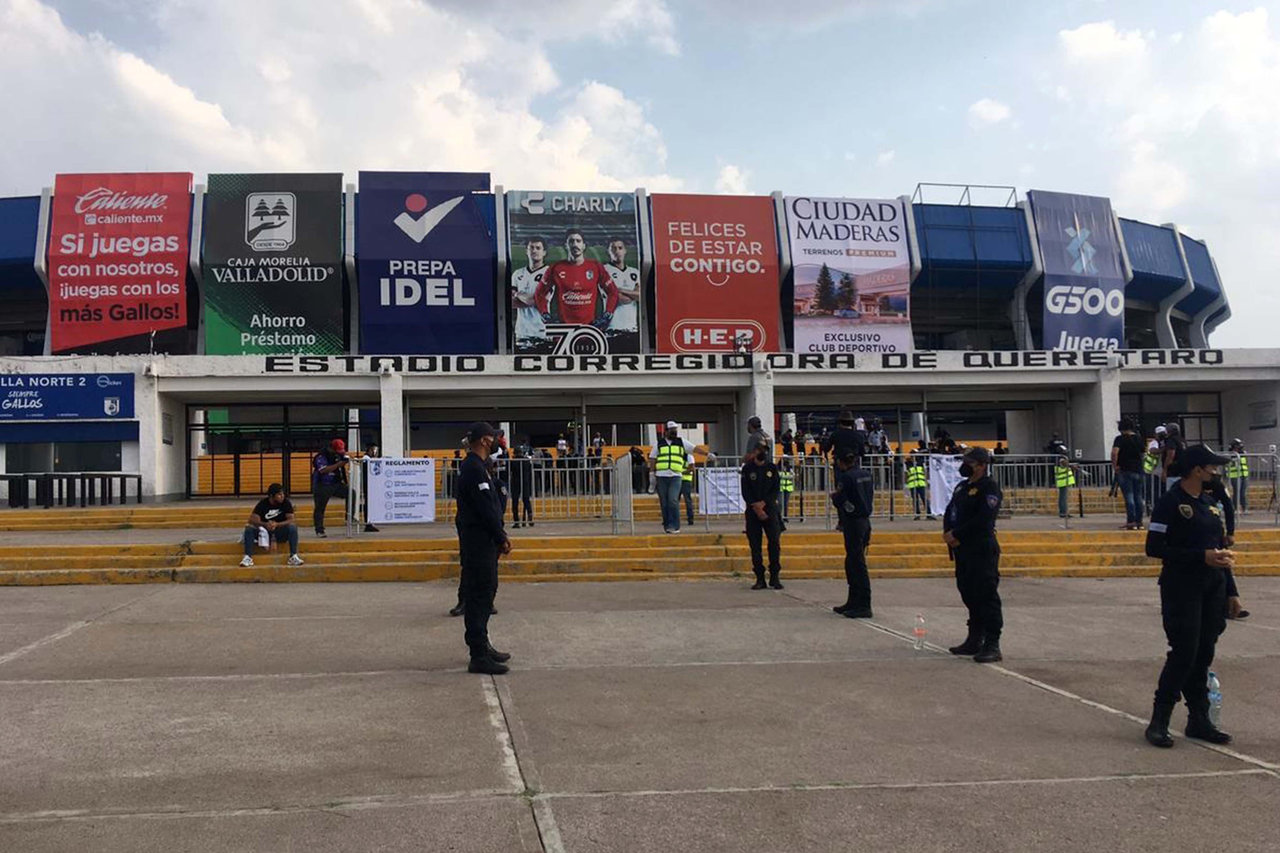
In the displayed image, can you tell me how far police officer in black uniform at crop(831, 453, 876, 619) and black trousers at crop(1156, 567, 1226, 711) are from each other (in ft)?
13.2

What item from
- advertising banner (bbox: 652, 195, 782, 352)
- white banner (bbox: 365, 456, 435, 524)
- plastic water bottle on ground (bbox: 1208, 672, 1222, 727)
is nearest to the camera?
plastic water bottle on ground (bbox: 1208, 672, 1222, 727)

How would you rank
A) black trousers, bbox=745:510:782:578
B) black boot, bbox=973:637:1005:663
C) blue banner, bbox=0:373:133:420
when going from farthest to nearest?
blue banner, bbox=0:373:133:420 < black trousers, bbox=745:510:782:578 < black boot, bbox=973:637:1005:663

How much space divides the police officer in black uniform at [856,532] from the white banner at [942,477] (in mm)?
7608

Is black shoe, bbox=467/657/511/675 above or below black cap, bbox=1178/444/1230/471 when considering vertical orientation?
below

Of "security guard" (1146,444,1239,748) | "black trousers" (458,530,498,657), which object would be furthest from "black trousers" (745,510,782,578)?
"security guard" (1146,444,1239,748)

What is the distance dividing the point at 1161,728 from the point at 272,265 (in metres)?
29.3

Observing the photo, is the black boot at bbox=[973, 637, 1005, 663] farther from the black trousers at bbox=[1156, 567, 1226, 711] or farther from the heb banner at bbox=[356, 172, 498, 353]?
the heb banner at bbox=[356, 172, 498, 353]

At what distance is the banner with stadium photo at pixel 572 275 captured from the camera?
30.3 meters

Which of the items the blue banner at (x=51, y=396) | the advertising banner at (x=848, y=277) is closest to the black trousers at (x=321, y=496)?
the blue banner at (x=51, y=396)

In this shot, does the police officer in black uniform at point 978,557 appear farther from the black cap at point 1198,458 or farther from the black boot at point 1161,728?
the black boot at point 1161,728

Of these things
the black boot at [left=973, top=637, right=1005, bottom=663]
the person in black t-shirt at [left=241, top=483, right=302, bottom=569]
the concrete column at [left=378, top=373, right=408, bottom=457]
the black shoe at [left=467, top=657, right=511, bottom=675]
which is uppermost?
the concrete column at [left=378, top=373, right=408, bottom=457]

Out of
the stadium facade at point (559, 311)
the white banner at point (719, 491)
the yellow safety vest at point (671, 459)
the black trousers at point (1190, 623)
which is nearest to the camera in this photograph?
the black trousers at point (1190, 623)

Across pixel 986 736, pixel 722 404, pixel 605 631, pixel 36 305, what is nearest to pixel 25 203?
pixel 36 305

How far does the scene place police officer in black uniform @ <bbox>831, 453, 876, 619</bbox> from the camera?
912 cm
